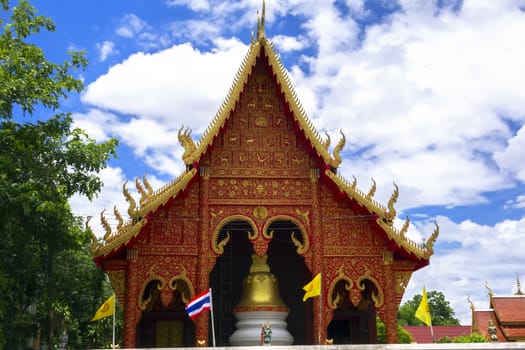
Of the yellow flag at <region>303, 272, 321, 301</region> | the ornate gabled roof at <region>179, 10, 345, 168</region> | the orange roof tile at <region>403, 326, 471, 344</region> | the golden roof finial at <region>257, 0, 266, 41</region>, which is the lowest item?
the yellow flag at <region>303, 272, 321, 301</region>

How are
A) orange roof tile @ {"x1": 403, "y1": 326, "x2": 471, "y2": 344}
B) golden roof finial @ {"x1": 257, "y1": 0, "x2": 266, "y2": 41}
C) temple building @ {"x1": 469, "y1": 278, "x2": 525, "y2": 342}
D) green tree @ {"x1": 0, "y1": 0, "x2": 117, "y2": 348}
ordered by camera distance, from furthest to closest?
1. orange roof tile @ {"x1": 403, "y1": 326, "x2": 471, "y2": 344}
2. temple building @ {"x1": 469, "y1": 278, "x2": 525, "y2": 342}
3. golden roof finial @ {"x1": 257, "y1": 0, "x2": 266, "y2": 41}
4. green tree @ {"x1": 0, "y1": 0, "x2": 117, "y2": 348}

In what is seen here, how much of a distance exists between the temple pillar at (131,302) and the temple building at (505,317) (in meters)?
16.0

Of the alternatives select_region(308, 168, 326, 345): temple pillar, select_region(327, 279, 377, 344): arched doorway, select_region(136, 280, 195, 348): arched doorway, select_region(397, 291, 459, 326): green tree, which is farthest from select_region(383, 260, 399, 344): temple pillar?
select_region(397, 291, 459, 326): green tree

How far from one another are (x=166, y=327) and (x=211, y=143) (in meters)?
4.89

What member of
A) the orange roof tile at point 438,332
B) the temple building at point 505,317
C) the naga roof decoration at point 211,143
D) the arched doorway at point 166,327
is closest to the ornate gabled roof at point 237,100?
the naga roof decoration at point 211,143

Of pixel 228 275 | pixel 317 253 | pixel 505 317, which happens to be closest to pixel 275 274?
pixel 228 275

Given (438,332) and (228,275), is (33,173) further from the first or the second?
(438,332)

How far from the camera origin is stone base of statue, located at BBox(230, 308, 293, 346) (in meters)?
13.2

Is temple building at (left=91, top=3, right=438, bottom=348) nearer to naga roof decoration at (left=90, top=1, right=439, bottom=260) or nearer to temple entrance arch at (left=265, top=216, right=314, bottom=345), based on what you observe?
naga roof decoration at (left=90, top=1, right=439, bottom=260)

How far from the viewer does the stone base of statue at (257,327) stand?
43.3 feet

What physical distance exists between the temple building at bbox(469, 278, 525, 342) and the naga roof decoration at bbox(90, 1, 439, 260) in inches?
503

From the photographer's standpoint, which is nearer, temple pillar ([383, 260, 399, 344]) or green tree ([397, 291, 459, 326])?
temple pillar ([383, 260, 399, 344])

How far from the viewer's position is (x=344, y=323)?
52.3 ft

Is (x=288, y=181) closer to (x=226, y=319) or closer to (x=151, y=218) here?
(x=151, y=218)
